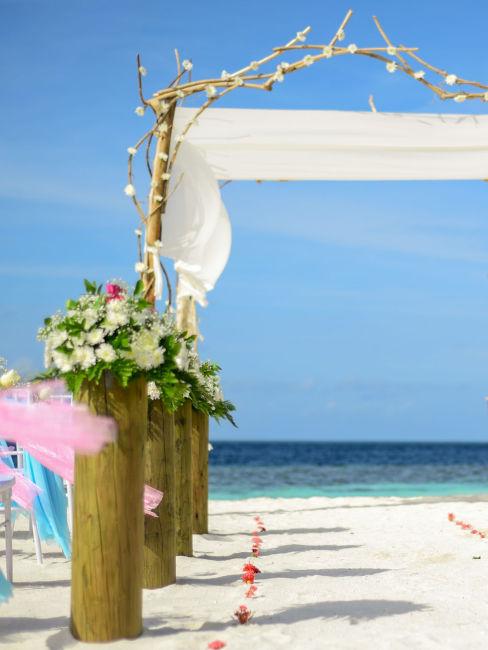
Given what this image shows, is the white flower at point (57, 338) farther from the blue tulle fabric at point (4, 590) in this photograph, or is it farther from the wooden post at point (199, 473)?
the wooden post at point (199, 473)

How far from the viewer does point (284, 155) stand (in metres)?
6.68

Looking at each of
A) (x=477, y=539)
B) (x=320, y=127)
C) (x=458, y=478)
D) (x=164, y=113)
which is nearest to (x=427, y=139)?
(x=320, y=127)

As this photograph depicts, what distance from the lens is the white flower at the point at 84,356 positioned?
3.30m

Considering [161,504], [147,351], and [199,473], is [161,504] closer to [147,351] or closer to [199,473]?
[147,351]

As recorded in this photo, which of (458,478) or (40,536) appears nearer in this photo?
(40,536)

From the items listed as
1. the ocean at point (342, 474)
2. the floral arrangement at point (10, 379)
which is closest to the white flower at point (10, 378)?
the floral arrangement at point (10, 379)

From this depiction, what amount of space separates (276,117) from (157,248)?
4.86 ft

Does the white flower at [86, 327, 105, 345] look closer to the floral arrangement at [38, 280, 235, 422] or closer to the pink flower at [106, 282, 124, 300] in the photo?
the floral arrangement at [38, 280, 235, 422]

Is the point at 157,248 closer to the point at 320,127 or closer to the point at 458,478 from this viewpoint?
the point at 320,127

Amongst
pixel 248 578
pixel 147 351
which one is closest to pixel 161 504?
pixel 248 578

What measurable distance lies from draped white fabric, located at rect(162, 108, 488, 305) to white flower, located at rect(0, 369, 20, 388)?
71.9 inches

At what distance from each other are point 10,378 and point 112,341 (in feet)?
4.81

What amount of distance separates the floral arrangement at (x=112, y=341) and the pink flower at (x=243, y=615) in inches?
40.4

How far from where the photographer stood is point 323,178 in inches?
269
